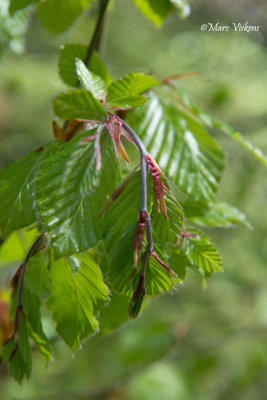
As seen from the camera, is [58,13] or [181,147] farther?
[58,13]

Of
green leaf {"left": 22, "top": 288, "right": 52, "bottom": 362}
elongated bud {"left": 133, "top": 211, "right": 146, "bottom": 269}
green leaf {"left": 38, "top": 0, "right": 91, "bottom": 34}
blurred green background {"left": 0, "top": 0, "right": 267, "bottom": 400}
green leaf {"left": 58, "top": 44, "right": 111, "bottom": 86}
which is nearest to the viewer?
elongated bud {"left": 133, "top": 211, "right": 146, "bottom": 269}

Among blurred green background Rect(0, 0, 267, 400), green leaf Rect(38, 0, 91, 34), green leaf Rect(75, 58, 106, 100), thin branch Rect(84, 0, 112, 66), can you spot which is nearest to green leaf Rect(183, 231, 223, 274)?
green leaf Rect(75, 58, 106, 100)

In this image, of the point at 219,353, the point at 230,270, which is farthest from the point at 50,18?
the point at 219,353

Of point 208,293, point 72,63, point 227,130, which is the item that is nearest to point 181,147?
point 227,130

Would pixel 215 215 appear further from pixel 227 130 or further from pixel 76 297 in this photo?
pixel 76 297

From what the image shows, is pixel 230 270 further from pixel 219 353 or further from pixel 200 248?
pixel 200 248

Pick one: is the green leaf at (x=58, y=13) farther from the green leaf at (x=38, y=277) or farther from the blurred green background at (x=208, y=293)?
the blurred green background at (x=208, y=293)

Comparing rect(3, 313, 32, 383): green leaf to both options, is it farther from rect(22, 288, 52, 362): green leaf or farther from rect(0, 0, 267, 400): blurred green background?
rect(0, 0, 267, 400): blurred green background
